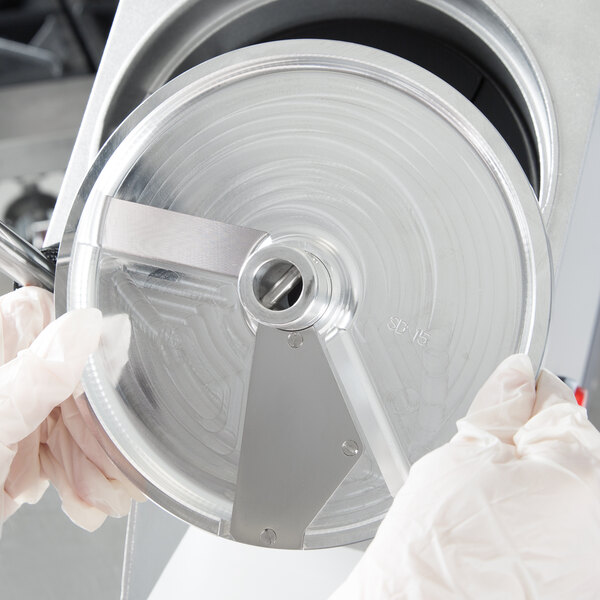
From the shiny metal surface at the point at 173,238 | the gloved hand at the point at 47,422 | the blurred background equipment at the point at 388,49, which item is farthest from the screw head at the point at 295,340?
the blurred background equipment at the point at 388,49

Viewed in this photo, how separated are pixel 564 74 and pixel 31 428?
2.83 ft

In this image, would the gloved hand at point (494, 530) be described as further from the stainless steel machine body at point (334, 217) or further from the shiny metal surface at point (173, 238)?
the shiny metal surface at point (173, 238)

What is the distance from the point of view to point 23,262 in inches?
39.4

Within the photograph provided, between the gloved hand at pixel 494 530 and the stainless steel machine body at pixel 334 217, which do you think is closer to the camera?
the gloved hand at pixel 494 530

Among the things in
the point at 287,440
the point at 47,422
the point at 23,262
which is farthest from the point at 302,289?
the point at 47,422

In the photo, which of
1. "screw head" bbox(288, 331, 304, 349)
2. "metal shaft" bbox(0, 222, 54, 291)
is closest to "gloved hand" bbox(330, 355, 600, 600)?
"screw head" bbox(288, 331, 304, 349)

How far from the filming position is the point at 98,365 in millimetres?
964

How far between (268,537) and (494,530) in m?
0.29

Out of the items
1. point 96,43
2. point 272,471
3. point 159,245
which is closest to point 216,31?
point 159,245

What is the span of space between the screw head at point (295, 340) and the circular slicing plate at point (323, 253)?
27mm

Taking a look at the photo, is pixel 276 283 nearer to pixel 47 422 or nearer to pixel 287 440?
pixel 287 440

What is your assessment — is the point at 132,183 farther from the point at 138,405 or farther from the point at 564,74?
the point at 564,74

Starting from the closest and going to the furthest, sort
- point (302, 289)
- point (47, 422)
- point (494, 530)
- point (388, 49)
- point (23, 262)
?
point (494, 530) < point (302, 289) < point (23, 262) < point (47, 422) < point (388, 49)

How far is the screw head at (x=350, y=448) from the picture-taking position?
860 millimetres
